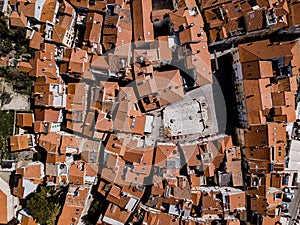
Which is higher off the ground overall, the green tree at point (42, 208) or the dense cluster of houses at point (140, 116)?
the dense cluster of houses at point (140, 116)

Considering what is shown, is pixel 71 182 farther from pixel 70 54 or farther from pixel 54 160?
pixel 70 54

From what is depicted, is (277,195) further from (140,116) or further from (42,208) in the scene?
(42,208)

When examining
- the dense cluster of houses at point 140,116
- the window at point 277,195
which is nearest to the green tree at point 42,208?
the dense cluster of houses at point 140,116

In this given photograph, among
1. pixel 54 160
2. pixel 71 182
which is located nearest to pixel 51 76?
pixel 54 160

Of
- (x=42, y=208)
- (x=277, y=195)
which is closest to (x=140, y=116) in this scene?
(x=42, y=208)

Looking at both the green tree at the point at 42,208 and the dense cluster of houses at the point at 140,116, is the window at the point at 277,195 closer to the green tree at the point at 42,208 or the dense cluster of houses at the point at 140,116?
the dense cluster of houses at the point at 140,116
